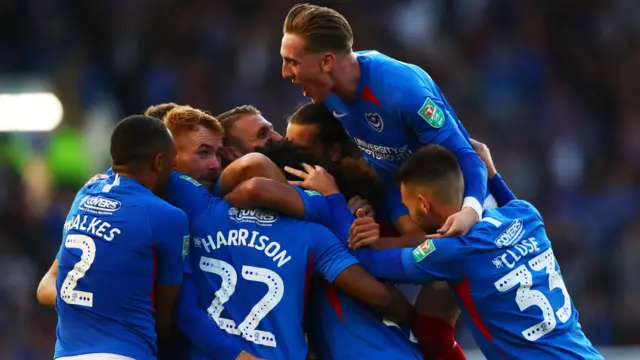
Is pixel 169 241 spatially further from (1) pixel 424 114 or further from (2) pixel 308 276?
(1) pixel 424 114

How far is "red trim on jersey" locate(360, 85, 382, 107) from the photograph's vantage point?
491 centimetres

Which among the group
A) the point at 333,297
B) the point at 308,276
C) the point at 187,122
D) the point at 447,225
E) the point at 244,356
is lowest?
the point at 244,356

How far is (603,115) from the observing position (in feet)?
38.9

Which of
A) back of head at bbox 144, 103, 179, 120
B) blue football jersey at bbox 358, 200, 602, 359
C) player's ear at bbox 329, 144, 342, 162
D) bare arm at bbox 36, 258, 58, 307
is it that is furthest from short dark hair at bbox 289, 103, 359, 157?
bare arm at bbox 36, 258, 58, 307

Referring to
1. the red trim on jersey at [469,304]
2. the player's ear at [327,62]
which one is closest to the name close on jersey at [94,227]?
the player's ear at [327,62]

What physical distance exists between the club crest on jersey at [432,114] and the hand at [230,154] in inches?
34.9

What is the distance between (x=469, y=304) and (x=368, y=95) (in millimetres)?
1014

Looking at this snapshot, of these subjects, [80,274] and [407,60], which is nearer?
[80,274]

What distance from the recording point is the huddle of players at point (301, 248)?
449cm

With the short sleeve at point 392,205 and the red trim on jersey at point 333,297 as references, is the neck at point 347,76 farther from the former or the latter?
the red trim on jersey at point 333,297

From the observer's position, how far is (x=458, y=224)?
4.59m

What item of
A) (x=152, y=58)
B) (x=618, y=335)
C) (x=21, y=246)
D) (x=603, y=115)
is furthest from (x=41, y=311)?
(x=603, y=115)

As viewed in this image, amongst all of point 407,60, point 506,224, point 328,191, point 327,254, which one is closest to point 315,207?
point 328,191

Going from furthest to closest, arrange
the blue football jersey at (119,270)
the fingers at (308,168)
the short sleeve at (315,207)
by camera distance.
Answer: the fingers at (308,168), the short sleeve at (315,207), the blue football jersey at (119,270)
